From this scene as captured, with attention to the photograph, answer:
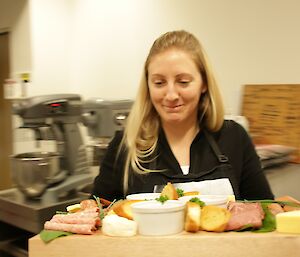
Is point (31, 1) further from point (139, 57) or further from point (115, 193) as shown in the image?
point (115, 193)

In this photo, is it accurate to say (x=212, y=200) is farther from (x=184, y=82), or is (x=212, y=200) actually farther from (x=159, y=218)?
(x=184, y=82)

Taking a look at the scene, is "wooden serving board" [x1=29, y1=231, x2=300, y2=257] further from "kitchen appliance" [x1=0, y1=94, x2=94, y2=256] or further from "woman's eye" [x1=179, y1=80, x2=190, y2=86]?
"kitchen appliance" [x1=0, y1=94, x2=94, y2=256]

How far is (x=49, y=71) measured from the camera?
2.97 meters

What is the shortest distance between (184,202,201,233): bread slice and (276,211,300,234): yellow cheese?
0.17 metres

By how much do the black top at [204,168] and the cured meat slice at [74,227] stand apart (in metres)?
0.35

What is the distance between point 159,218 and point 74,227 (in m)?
0.20

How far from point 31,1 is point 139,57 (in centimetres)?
91

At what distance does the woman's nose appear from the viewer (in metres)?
1.13

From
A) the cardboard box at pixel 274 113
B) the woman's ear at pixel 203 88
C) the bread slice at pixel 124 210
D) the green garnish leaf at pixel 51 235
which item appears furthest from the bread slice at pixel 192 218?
the cardboard box at pixel 274 113

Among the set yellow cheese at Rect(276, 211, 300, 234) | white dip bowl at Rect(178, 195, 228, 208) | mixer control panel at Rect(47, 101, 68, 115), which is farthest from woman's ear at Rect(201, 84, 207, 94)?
mixer control panel at Rect(47, 101, 68, 115)

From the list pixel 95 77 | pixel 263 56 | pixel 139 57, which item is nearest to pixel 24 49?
pixel 95 77

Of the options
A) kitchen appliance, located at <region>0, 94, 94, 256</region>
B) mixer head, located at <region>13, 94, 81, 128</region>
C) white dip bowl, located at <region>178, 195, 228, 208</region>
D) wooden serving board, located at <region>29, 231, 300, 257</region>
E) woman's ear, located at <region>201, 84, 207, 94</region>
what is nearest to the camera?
wooden serving board, located at <region>29, 231, 300, 257</region>

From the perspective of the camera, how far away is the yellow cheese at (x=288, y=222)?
842 millimetres

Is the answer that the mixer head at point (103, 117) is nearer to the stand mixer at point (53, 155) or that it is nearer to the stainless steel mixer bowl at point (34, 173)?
the stand mixer at point (53, 155)
